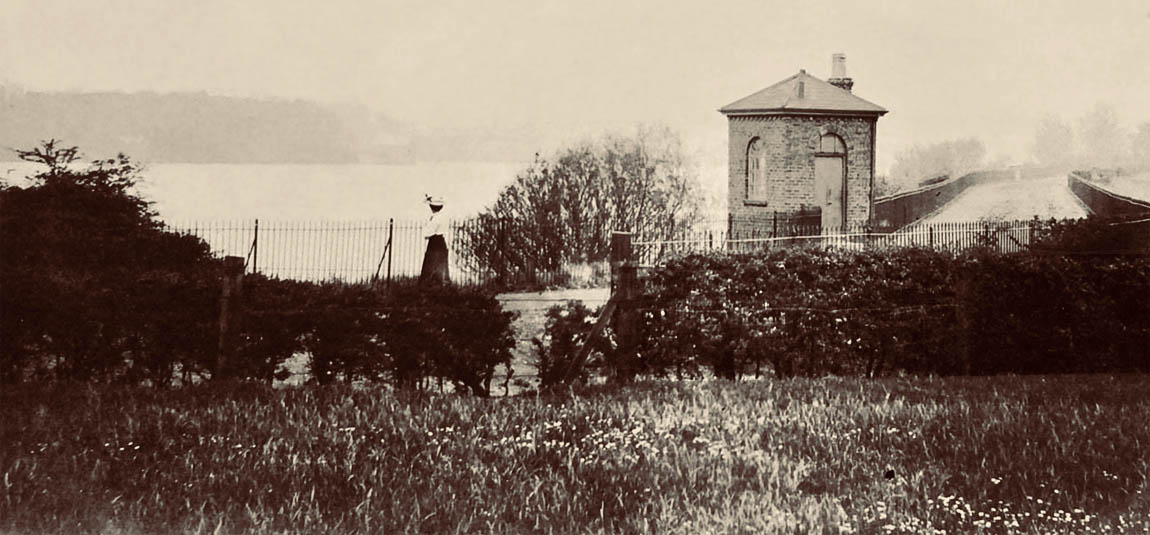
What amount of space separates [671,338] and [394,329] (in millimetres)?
2953

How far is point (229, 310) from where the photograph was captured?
982 cm

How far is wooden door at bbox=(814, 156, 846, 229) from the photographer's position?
3309 cm

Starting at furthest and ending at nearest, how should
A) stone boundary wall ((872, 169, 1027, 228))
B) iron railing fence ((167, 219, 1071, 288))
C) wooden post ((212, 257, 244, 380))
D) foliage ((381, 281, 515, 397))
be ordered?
stone boundary wall ((872, 169, 1027, 228)), iron railing fence ((167, 219, 1071, 288)), foliage ((381, 281, 515, 397)), wooden post ((212, 257, 244, 380))

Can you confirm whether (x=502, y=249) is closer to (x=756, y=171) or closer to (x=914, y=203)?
(x=756, y=171)

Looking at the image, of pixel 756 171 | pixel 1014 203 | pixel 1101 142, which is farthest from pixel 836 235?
pixel 1101 142

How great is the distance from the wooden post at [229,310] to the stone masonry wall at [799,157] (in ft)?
80.7

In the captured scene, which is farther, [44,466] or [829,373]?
[829,373]

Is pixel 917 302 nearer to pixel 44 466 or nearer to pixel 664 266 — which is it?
pixel 664 266

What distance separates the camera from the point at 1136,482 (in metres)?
7.00

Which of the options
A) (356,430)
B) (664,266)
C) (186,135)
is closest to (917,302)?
(664,266)

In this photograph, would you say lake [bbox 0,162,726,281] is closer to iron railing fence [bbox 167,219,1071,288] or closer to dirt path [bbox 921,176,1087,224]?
iron railing fence [bbox 167,219,1071,288]

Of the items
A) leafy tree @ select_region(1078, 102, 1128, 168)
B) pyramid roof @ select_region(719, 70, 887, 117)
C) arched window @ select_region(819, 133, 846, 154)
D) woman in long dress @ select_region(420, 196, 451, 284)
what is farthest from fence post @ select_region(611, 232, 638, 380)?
leafy tree @ select_region(1078, 102, 1128, 168)

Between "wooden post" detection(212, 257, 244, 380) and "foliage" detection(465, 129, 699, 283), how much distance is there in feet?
50.0

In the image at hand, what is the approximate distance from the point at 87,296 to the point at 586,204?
794 inches
